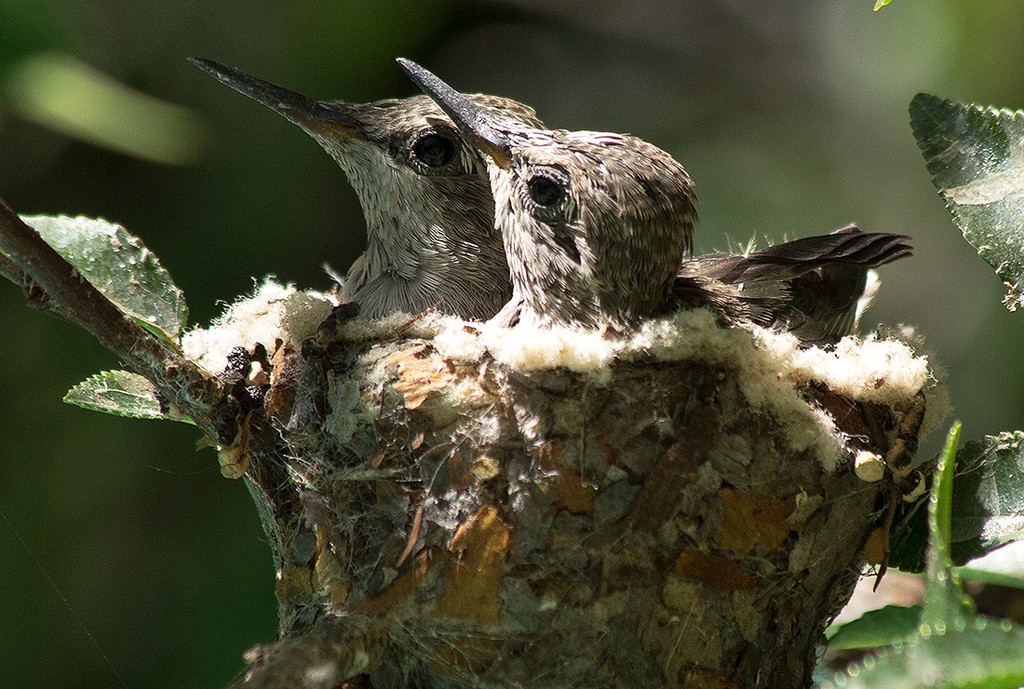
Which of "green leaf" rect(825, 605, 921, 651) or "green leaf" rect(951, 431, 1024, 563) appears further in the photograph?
"green leaf" rect(825, 605, 921, 651)

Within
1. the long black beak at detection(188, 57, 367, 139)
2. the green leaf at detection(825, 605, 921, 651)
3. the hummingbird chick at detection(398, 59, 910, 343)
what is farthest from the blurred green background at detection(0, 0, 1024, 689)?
the green leaf at detection(825, 605, 921, 651)

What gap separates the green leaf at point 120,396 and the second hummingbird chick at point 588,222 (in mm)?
621

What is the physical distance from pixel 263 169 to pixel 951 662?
3.12 meters

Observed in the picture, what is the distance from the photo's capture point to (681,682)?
1554 millimetres

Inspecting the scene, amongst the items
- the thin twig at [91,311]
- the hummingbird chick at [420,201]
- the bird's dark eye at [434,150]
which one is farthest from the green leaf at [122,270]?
the bird's dark eye at [434,150]

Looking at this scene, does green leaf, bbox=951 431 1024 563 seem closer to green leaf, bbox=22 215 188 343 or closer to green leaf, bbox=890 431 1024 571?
green leaf, bbox=890 431 1024 571

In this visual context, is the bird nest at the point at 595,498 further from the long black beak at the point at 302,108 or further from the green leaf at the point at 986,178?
the long black beak at the point at 302,108

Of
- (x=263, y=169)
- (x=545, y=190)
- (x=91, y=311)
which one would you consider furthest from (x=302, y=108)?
(x=263, y=169)

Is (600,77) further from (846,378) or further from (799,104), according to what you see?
(846,378)

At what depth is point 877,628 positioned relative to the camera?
1.74 m

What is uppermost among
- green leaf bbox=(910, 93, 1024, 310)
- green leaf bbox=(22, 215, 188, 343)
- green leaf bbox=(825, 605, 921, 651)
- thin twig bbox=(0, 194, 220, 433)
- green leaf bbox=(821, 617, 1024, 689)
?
green leaf bbox=(910, 93, 1024, 310)

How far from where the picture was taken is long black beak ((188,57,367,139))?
1.98 m

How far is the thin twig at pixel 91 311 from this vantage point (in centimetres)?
123

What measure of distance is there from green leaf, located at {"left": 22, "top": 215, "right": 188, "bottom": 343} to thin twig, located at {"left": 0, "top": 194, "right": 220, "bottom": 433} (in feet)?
0.33
